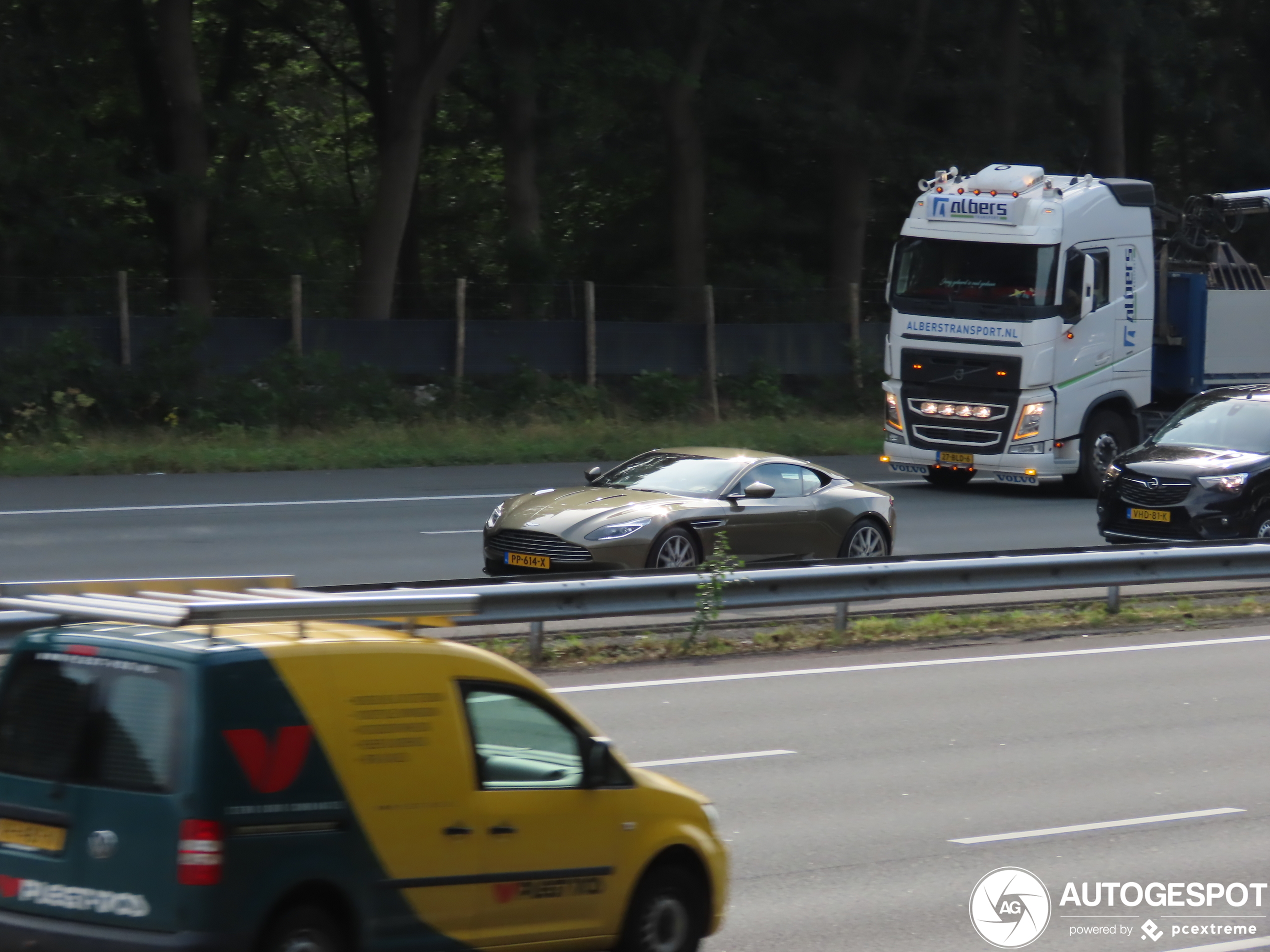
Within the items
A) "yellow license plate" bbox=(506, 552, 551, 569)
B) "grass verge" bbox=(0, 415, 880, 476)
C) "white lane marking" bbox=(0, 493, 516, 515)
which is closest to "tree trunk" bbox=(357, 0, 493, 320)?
"grass verge" bbox=(0, 415, 880, 476)

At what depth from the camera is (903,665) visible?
1366 centimetres

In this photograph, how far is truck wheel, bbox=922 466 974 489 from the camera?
1022 inches

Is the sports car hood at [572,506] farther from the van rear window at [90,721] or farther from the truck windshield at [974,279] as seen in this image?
the van rear window at [90,721]

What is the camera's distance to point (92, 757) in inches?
217

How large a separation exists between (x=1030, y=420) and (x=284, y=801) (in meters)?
19.4

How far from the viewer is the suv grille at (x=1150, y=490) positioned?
18.7m

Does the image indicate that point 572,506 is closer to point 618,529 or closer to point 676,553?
point 618,529

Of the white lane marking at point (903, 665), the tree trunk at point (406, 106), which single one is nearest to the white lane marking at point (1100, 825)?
the white lane marking at point (903, 665)

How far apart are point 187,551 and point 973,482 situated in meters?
13.7

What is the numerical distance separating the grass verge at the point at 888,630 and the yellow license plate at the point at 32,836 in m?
7.18

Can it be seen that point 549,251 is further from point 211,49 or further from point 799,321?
point 211,49

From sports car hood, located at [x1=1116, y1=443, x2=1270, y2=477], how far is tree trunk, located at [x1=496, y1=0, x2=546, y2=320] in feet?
53.4

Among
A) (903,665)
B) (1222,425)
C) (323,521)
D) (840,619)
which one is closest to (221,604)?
(903,665)

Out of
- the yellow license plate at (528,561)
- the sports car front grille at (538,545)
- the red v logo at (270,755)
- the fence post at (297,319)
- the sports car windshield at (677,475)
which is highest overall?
the fence post at (297,319)
